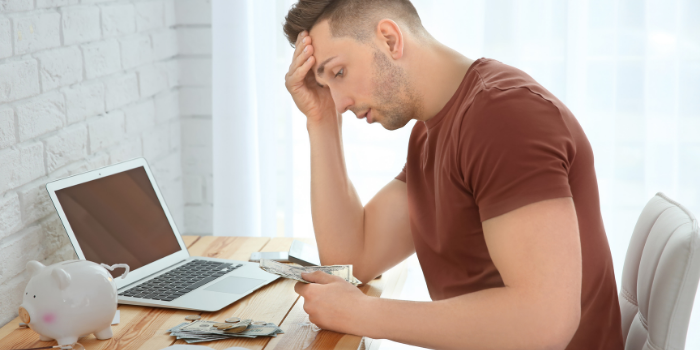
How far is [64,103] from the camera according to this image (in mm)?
1321

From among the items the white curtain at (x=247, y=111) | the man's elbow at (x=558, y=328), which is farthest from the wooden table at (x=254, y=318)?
the white curtain at (x=247, y=111)

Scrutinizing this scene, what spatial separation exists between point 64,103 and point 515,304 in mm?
1045

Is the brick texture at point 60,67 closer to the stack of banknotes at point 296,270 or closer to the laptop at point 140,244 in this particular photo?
the laptop at point 140,244

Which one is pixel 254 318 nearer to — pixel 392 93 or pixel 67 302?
pixel 67 302

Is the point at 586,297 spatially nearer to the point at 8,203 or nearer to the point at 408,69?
the point at 408,69

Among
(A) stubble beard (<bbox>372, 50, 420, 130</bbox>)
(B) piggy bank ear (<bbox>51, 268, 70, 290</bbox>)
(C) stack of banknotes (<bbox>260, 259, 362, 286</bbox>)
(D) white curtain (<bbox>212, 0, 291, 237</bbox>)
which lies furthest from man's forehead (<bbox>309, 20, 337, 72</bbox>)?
(D) white curtain (<bbox>212, 0, 291, 237</bbox>)

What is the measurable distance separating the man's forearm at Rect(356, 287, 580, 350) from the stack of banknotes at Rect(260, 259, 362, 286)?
6.3 inches

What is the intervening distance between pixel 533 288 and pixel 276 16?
58.1 inches

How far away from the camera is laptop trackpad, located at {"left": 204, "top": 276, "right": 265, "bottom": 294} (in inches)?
48.7

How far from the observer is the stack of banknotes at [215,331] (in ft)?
3.30

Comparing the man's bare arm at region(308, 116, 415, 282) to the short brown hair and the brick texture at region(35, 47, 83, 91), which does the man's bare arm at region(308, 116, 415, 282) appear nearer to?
the short brown hair

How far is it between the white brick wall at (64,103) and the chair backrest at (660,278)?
1.19m

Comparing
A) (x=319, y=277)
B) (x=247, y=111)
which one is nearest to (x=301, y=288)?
(x=319, y=277)

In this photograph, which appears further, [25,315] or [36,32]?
[36,32]
